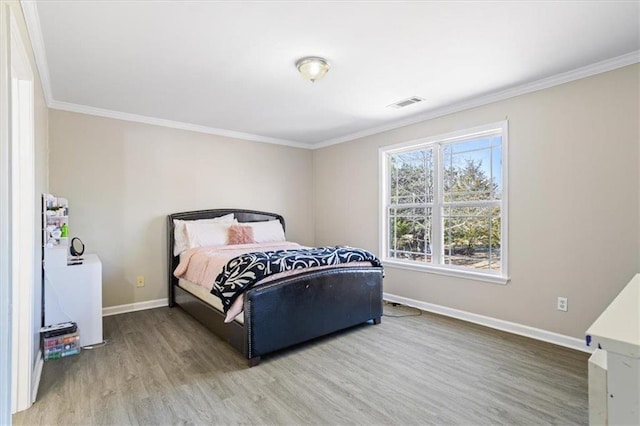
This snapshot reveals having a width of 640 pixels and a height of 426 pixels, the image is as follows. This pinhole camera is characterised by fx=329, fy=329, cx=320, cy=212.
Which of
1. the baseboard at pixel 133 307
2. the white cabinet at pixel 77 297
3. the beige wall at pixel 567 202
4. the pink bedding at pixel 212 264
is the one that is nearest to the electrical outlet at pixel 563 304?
the beige wall at pixel 567 202

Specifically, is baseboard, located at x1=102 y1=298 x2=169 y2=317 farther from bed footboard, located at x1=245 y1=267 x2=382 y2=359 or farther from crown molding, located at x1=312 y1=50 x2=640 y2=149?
crown molding, located at x1=312 y1=50 x2=640 y2=149

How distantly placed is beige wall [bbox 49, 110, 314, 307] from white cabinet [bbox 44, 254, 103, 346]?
3.09 ft

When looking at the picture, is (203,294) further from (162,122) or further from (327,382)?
(162,122)

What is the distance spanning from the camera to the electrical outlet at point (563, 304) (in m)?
2.90

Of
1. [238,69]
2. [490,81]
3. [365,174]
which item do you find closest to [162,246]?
[238,69]

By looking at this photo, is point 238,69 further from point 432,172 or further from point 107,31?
point 432,172

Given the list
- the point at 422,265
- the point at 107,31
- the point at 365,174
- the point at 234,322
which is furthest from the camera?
the point at 365,174

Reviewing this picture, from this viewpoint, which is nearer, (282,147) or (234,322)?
(234,322)

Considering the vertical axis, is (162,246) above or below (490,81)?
below

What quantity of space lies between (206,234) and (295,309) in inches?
74.9

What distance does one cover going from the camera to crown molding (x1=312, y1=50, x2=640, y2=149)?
260 centimetres

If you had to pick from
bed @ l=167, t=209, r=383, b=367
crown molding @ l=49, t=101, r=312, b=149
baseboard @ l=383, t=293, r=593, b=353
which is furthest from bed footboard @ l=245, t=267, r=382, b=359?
crown molding @ l=49, t=101, r=312, b=149

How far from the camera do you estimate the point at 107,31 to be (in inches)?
86.6

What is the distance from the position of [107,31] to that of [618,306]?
2.99 meters
